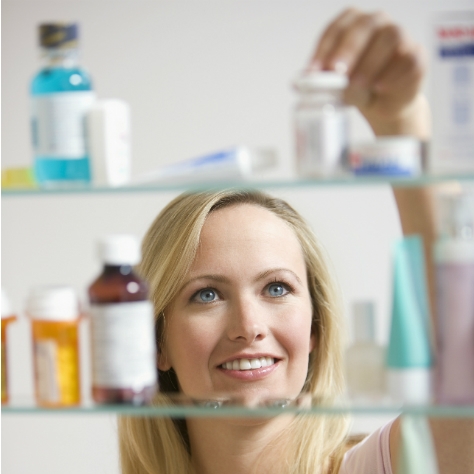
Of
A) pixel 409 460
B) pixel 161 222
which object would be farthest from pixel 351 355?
pixel 161 222

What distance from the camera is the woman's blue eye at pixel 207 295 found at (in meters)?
1.03

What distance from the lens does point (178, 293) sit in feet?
3.54

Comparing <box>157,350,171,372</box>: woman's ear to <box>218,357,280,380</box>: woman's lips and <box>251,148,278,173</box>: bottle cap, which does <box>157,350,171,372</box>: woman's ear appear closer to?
<box>218,357,280,380</box>: woman's lips

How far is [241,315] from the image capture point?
0.98m

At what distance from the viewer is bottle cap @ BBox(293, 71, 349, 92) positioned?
677 mm

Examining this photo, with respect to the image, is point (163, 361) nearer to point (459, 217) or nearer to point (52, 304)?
point (52, 304)

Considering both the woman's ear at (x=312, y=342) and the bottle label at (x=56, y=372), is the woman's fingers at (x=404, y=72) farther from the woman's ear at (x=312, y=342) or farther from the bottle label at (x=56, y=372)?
the woman's ear at (x=312, y=342)

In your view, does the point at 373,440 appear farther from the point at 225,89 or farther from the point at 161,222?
the point at 225,89

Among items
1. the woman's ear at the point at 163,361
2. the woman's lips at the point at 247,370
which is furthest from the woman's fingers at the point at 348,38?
the woman's ear at the point at 163,361

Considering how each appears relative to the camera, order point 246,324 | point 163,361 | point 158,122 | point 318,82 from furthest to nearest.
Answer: point 158,122, point 163,361, point 246,324, point 318,82

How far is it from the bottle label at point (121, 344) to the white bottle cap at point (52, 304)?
0.03 metres

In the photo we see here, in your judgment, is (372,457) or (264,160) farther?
(372,457)

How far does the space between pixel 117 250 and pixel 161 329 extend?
435 millimetres

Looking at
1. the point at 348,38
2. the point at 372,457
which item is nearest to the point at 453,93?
the point at 348,38
